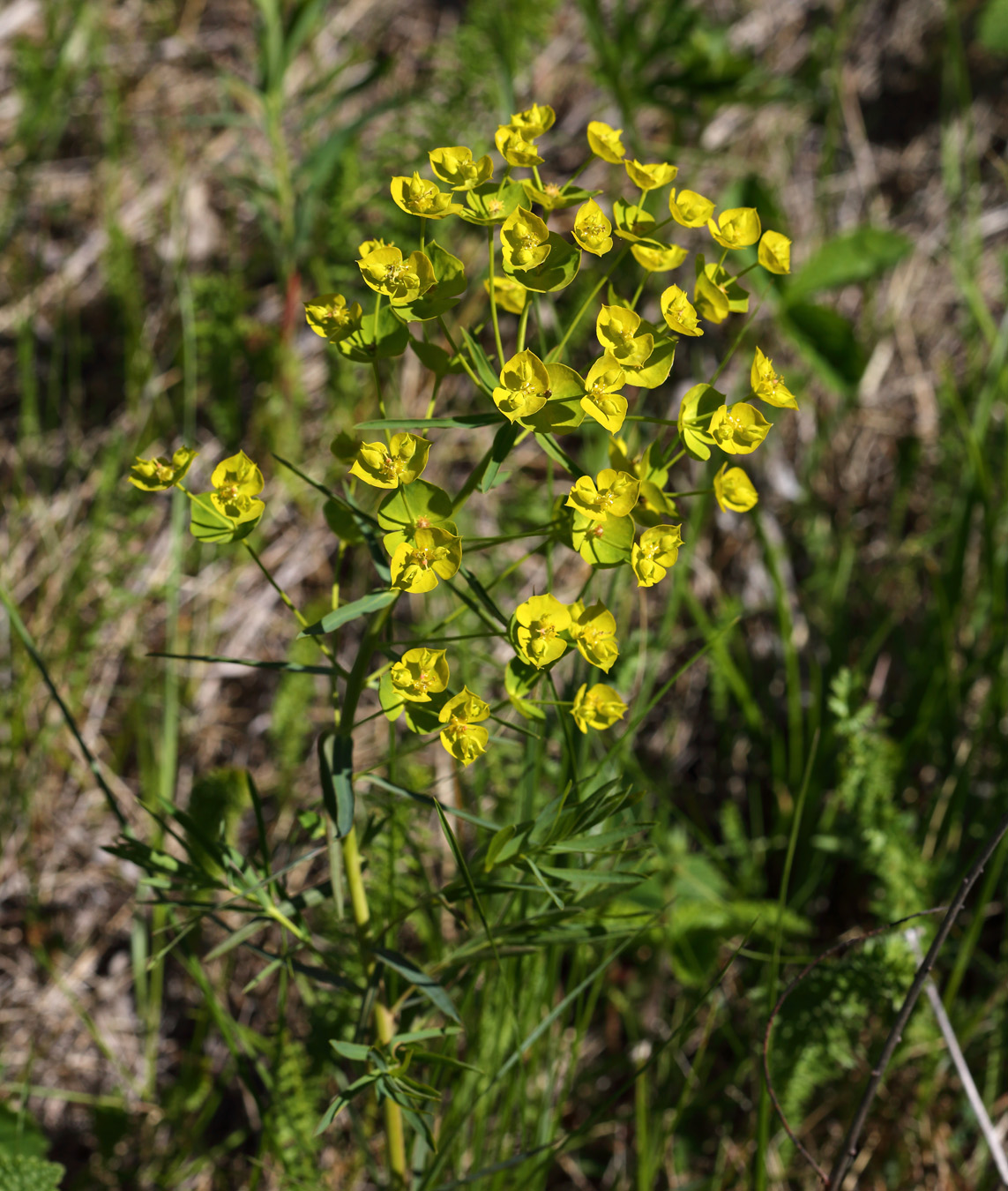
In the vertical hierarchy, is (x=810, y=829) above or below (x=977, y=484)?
below

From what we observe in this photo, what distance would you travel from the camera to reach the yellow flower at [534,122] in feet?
3.82

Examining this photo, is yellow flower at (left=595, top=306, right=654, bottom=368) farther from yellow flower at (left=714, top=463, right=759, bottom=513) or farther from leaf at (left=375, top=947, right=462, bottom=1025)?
leaf at (left=375, top=947, right=462, bottom=1025)

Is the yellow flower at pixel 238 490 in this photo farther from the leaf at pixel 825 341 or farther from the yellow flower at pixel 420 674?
the leaf at pixel 825 341

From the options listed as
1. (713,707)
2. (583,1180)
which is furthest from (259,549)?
(583,1180)

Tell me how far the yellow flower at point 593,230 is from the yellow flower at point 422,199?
0.45 ft

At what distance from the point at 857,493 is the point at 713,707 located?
994 millimetres

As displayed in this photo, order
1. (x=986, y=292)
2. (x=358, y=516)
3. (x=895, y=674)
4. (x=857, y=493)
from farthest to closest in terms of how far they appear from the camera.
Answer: (x=986, y=292) < (x=857, y=493) < (x=895, y=674) < (x=358, y=516)

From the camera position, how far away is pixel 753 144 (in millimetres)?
3363

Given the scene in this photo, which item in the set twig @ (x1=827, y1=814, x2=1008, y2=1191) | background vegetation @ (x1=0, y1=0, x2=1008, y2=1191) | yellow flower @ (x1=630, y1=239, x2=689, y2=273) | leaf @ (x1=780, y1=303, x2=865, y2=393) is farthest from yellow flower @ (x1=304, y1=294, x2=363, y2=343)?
leaf @ (x1=780, y1=303, x2=865, y2=393)

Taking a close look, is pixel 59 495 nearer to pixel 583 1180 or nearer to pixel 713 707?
pixel 713 707

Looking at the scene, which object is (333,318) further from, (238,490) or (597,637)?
(597,637)

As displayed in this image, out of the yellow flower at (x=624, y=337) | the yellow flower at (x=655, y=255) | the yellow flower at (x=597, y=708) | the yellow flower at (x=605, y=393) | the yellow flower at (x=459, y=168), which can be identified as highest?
the yellow flower at (x=459, y=168)

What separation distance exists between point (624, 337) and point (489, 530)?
5.54 feet

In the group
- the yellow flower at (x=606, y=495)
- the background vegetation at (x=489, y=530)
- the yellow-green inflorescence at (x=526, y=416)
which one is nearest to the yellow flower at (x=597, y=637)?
the yellow-green inflorescence at (x=526, y=416)
